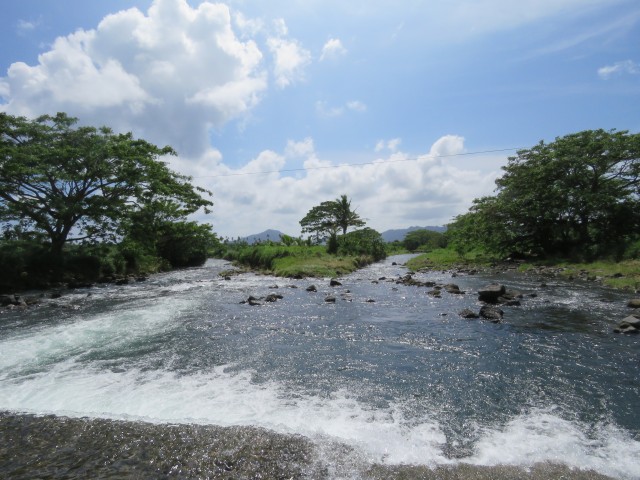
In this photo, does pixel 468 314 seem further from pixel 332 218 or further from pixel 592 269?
pixel 332 218

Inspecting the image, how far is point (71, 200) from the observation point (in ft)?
85.6

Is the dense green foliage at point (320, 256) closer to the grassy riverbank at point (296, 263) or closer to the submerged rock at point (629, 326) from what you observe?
the grassy riverbank at point (296, 263)

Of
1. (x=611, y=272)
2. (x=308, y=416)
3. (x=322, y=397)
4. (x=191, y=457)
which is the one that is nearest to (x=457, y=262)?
(x=611, y=272)

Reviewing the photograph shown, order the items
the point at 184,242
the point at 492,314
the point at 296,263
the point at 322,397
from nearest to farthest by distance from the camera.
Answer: the point at 322,397
the point at 492,314
the point at 296,263
the point at 184,242

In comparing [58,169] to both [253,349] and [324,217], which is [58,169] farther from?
[324,217]

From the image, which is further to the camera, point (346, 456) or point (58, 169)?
point (58, 169)

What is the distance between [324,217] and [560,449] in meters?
55.6

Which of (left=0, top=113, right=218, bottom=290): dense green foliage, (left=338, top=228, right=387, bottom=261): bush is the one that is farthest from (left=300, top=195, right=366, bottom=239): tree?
(left=0, top=113, right=218, bottom=290): dense green foliage

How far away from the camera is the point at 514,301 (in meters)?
16.2

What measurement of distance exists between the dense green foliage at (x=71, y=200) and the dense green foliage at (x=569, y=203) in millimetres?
33392

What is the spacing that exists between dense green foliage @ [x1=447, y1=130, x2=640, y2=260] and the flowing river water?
21.5 meters

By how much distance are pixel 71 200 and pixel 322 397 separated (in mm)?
27003

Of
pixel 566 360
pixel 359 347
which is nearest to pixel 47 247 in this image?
pixel 359 347

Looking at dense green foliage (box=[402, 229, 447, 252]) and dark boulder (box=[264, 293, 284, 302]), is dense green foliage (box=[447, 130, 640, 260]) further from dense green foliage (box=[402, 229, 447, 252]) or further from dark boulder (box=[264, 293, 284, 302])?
dense green foliage (box=[402, 229, 447, 252])
